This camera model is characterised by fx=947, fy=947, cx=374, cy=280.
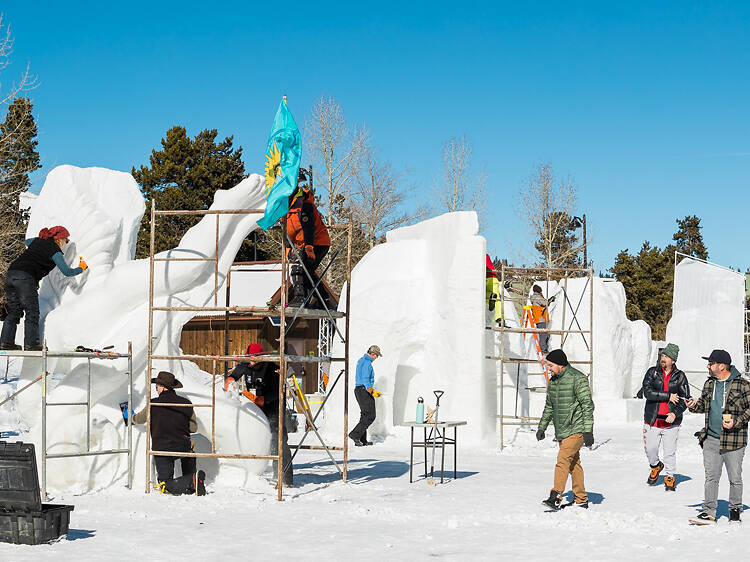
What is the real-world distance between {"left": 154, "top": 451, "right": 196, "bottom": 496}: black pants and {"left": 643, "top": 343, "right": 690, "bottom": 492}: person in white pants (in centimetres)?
538

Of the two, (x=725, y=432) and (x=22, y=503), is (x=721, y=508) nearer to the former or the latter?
(x=725, y=432)

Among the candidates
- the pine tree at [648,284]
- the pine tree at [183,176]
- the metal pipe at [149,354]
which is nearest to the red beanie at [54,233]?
the metal pipe at [149,354]

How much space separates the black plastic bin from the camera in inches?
290

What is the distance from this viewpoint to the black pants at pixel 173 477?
1024 cm

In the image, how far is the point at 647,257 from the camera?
46.7 m

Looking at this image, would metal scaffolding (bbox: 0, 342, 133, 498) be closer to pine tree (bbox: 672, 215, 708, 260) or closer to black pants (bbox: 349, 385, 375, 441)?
black pants (bbox: 349, 385, 375, 441)

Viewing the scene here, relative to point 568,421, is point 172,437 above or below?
below

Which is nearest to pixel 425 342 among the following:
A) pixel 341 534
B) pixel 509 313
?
pixel 509 313

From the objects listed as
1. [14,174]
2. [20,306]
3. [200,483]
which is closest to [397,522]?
[200,483]

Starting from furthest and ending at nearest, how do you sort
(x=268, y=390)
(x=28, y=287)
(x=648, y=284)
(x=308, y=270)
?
(x=648, y=284) < (x=268, y=390) < (x=308, y=270) < (x=28, y=287)

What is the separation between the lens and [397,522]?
891cm

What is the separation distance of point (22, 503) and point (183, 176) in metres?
30.5

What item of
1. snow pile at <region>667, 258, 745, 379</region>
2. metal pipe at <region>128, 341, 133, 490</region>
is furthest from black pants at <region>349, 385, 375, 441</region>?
snow pile at <region>667, 258, 745, 379</region>

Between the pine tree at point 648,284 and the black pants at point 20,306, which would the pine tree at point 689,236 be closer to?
the pine tree at point 648,284
